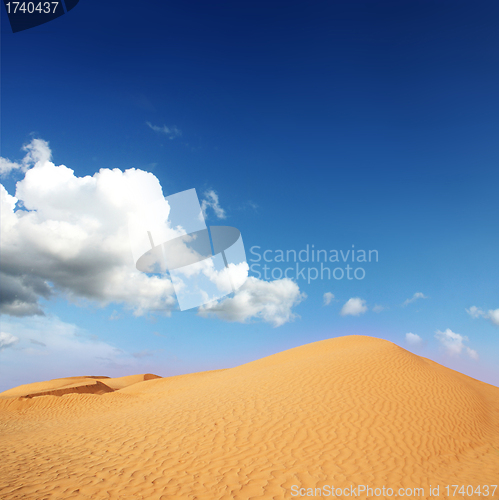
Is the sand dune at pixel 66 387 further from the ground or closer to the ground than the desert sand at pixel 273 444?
closer to the ground

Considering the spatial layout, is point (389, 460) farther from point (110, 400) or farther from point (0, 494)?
point (110, 400)

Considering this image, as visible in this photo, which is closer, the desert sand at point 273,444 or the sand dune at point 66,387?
the desert sand at point 273,444

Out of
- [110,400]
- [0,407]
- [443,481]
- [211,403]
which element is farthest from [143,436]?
[0,407]

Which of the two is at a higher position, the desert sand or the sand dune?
the desert sand

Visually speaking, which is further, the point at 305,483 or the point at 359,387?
the point at 359,387

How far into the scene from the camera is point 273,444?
9.16 m

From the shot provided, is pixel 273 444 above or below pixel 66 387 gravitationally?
above

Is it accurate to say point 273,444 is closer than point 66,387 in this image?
Yes

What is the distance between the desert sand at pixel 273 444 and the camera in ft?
23.5

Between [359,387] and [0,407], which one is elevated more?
[359,387]

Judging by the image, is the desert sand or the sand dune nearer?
the desert sand

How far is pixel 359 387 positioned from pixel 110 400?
18467 millimetres

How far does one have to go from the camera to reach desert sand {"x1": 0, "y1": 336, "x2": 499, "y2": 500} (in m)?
7.16

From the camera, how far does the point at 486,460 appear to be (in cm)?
967
